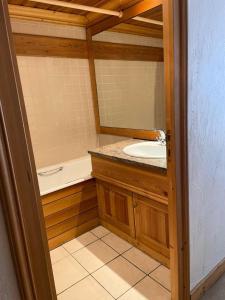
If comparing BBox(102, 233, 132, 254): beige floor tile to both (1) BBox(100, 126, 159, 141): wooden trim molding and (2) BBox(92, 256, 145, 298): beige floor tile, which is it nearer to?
(2) BBox(92, 256, 145, 298): beige floor tile

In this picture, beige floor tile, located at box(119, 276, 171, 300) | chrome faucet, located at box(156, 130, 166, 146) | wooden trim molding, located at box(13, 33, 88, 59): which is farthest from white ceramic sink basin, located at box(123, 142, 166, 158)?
wooden trim molding, located at box(13, 33, 88, 59)

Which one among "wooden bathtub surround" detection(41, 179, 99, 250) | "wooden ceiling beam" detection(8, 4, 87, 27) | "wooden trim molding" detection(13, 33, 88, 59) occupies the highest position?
"wooden ceiling beam" detection(8, 4, 87, 27)

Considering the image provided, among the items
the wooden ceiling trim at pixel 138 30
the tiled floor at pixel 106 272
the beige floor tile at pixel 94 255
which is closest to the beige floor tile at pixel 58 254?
the tiled floor at pixel 106 272

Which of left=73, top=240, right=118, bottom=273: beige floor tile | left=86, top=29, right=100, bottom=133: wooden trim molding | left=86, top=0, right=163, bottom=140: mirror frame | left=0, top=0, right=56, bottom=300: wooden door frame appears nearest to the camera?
left=0, top=0, right=56, bottom=300: wooden door frame

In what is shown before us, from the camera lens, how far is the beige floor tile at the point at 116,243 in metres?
2.04

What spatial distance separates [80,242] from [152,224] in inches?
31.0

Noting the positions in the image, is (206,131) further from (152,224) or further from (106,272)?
(106,272)

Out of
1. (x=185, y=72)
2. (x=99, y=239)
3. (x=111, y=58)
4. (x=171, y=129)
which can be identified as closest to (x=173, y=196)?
(x=171, y=129)

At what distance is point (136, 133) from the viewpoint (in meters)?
2.44

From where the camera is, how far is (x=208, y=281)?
5.10 ft

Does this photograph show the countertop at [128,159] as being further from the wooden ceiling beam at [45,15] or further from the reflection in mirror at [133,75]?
the wooden ceiling beam at [45,15]

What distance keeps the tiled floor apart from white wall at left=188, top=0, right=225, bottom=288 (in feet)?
1.15

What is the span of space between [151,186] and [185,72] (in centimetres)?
85

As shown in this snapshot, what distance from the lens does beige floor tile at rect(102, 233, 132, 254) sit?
204 cm
